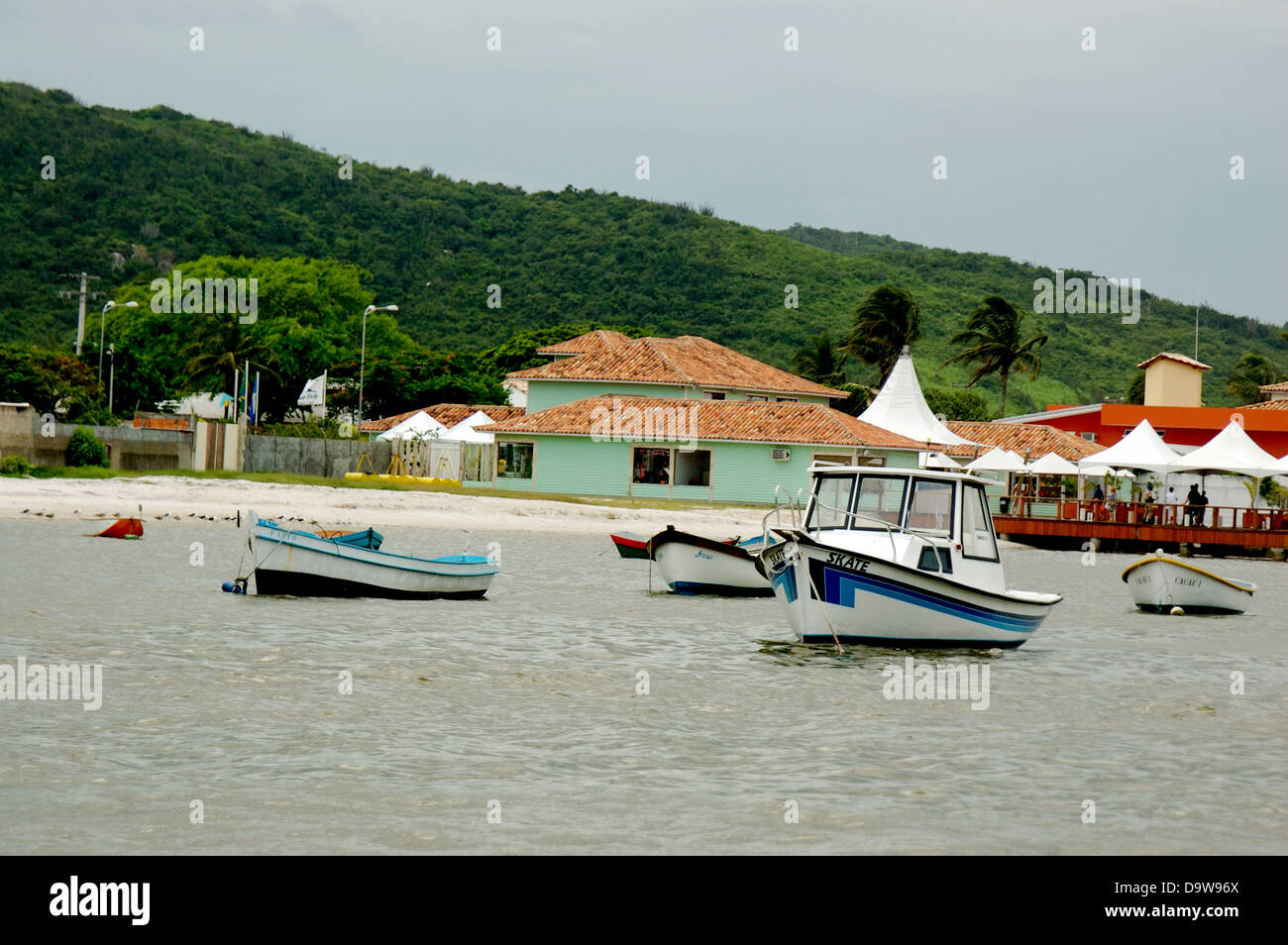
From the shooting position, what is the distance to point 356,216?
115 metres

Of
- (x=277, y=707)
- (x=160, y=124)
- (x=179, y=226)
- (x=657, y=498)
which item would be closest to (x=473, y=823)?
(x=277, y=707)

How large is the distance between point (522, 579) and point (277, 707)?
15.4 metres

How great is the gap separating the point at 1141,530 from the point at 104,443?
34.9 meters

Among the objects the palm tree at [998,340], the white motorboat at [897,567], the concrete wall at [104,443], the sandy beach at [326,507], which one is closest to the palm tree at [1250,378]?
the palm tree at [998,340]

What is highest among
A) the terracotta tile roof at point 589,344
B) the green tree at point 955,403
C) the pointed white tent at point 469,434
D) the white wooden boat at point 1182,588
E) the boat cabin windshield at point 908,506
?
the terracotta tile roof at point 589,344

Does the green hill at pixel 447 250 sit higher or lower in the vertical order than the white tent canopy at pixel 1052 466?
higher

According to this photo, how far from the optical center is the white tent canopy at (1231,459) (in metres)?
44.0

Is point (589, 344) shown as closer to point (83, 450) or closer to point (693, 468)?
point (693, 468)

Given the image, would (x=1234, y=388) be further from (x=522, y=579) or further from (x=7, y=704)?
(x=7, y=704)

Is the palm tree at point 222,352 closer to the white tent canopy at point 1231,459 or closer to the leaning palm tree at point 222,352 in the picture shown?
the leaning palm tree at point 222,352

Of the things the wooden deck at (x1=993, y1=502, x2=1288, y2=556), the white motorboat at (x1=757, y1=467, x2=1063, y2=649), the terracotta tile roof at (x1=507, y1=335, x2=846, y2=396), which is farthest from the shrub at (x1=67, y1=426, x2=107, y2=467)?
the white motorboat at (x1=757, y1=467, x2=1063, y2=649)

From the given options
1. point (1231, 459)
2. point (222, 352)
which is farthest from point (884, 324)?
point (222, 352)

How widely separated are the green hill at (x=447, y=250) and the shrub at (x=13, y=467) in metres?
43.2

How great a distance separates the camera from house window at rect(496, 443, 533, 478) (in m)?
56.6
